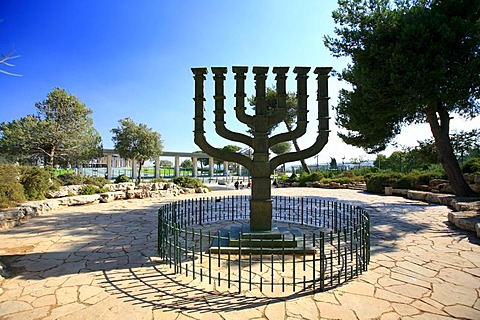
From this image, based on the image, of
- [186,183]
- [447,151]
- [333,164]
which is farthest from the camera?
[333,164]

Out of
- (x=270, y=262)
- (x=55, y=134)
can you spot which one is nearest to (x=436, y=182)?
(x=270, y=262)

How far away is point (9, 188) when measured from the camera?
8.45 metres

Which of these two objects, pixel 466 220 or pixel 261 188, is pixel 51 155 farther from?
pixel 466 220

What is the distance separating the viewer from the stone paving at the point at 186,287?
2729mm

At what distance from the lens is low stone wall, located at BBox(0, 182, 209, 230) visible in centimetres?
689

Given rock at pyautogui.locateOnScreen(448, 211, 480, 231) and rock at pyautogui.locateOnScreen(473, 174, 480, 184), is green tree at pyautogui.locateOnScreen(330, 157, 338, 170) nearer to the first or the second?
rock at pyautogui.locateOnScreen(473, 174, 480, 184)

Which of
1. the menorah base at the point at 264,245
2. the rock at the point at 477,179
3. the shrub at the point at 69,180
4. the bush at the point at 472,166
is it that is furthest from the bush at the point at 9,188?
the bush at the point at 472,166

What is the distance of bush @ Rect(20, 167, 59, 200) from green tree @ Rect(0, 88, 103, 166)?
16.6 m

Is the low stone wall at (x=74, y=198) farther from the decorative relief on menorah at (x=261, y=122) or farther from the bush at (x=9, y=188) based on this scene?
the decorative relief on menorah at (x=261, y=122)

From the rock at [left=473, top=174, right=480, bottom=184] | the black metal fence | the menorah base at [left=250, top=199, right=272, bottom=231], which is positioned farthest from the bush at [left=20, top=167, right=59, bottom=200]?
the rock at [left=473, top=174, right=480, bottom=184]

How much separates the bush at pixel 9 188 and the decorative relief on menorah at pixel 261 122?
774 centimetres

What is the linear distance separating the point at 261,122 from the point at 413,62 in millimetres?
8027

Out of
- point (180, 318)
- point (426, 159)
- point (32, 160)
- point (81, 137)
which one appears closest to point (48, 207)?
point (180, 318)

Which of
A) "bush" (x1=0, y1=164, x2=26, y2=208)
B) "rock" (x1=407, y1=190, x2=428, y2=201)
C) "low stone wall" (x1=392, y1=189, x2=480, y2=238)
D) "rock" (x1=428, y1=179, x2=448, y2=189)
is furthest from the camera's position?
"rock" (x1=428, y1=179, x2=448, y2=189)
